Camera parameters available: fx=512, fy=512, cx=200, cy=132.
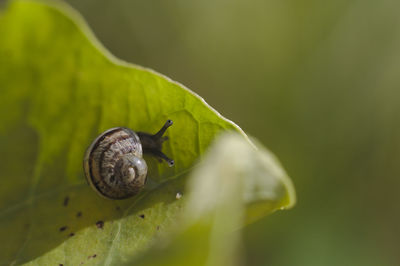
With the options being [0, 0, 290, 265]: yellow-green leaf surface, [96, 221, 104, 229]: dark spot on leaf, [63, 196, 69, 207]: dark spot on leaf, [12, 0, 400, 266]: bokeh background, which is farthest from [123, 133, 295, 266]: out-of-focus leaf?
[12, 0, 400, 266]: bokeh background

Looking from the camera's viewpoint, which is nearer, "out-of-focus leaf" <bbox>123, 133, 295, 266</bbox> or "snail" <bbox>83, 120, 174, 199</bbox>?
"out-of-focus leaf" <bbox>123, 133, 295, 266</bbox>

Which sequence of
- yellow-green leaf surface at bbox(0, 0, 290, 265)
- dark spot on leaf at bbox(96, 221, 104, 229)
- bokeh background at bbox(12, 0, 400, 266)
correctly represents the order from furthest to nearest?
bokeh background at bbox(12, 0, 400, 266), dark spot on leaf at bbox(96, 221, 104, 229), yellow-green leaf surface at bbox(0, 0, 290, 265)

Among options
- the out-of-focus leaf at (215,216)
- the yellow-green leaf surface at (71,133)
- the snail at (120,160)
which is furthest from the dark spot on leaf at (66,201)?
the out-of-focus leaf at (215,216)

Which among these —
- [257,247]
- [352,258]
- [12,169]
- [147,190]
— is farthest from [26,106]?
[352,258]

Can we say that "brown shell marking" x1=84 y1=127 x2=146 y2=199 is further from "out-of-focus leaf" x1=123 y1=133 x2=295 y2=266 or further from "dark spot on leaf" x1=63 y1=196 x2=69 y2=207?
"out-of-focus leaf" x1=123 y1=133 x2=295 y2=266

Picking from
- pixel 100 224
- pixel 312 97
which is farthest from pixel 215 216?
pixel 312 97

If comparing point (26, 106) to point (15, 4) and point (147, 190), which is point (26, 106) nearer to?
point (15, 4)
